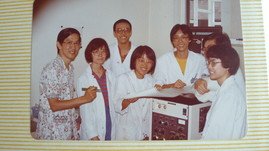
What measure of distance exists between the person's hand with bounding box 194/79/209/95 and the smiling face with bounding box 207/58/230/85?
0.14 feet

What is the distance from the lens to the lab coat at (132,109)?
52.6 inches

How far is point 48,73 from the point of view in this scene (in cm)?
135

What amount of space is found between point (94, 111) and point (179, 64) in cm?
44

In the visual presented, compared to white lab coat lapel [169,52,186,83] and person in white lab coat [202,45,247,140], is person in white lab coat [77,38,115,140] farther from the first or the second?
person in white lab coat [202,45,247,140]

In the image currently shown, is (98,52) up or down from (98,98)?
up

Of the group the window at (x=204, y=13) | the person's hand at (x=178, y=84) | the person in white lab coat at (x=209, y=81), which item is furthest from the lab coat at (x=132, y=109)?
the window at (x=204, y=13)

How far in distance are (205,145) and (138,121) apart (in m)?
0.31

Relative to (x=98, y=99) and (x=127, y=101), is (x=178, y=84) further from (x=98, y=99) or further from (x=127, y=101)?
(x=98, y=99)

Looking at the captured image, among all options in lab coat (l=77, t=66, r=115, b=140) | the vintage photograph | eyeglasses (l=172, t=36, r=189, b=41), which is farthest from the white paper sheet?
eyeglasses (l=172, t=36, r=189, b=41)

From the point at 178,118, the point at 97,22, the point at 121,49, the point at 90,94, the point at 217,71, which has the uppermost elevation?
the point at 97,22

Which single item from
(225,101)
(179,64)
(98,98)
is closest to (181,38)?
(179,64)

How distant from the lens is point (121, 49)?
135 centimetres

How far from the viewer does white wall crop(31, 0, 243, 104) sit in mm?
1338

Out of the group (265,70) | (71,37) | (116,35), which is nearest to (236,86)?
(265,70)
